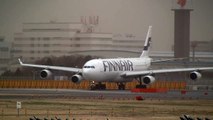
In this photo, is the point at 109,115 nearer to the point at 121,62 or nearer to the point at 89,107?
the point at 89,107

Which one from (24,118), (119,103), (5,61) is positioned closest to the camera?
(24,118)

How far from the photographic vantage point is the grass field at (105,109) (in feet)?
184

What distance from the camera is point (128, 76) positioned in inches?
4429

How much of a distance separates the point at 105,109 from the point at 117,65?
49.6m

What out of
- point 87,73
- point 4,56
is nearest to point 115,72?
point 87,73

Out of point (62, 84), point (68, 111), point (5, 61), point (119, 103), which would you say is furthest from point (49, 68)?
point (5, 61)

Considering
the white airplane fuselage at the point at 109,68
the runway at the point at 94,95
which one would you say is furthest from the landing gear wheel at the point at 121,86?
the runway at the point at 94,95

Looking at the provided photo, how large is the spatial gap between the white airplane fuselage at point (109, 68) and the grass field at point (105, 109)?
101 feet

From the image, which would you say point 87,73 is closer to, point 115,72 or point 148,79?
point 115,72

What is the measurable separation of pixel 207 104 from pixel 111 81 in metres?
42.2

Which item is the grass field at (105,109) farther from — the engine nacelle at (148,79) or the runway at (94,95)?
the engine nacelle at (148,79)

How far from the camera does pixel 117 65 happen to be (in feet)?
368

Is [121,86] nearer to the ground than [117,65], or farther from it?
nearer to the ground

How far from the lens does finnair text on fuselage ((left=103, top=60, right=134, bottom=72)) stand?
10944cm
